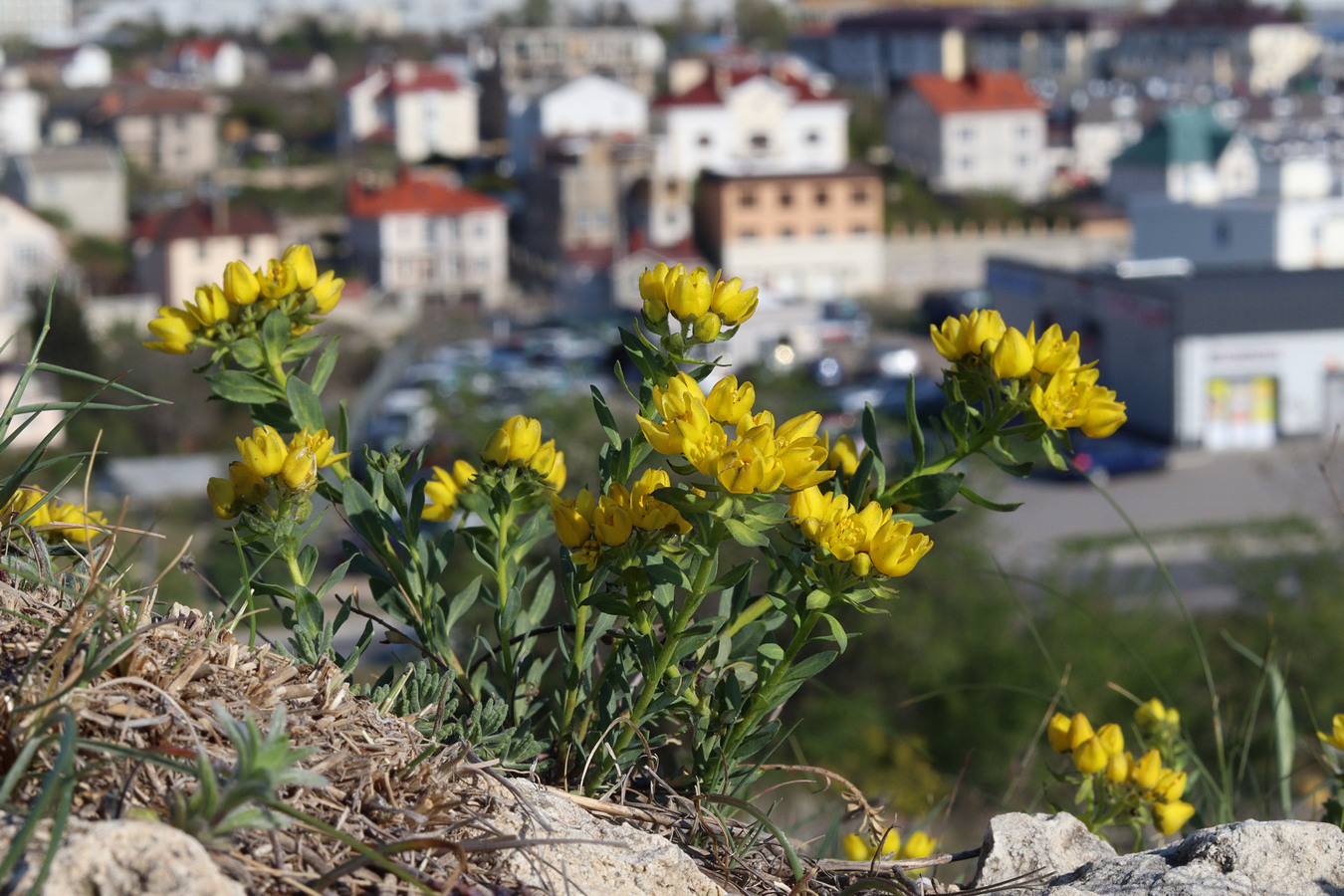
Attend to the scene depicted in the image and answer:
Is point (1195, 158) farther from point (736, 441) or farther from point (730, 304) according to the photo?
point (736, 441)

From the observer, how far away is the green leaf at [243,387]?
188cm

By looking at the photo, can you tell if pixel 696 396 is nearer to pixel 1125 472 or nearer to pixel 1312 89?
pixel 1125 472

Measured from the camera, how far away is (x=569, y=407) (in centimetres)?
2114

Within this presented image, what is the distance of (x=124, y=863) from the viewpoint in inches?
45.8

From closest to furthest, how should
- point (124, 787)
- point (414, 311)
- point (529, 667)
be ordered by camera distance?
point (124, 787)
point (529, 667)
point (414, 311)

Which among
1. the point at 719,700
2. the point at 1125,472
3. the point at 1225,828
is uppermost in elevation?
the point at 719,700

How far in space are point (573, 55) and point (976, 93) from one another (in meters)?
19.3

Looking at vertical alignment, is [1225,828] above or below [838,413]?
above

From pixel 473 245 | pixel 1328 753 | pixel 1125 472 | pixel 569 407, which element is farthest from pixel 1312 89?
pixel 1328 753

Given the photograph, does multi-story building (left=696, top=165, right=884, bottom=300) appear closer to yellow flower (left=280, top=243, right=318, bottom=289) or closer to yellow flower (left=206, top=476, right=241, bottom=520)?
yellow flower (left=280, top=243, right=318, bottom=289)

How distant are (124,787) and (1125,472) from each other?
25.0 metres

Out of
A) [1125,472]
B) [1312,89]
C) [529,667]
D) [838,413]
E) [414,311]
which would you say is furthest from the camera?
[1312,89]

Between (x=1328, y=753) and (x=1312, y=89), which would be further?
(x=1312, y=89)

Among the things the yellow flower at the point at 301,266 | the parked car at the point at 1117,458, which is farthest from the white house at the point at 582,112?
the yellow flower at the point at 301,266
